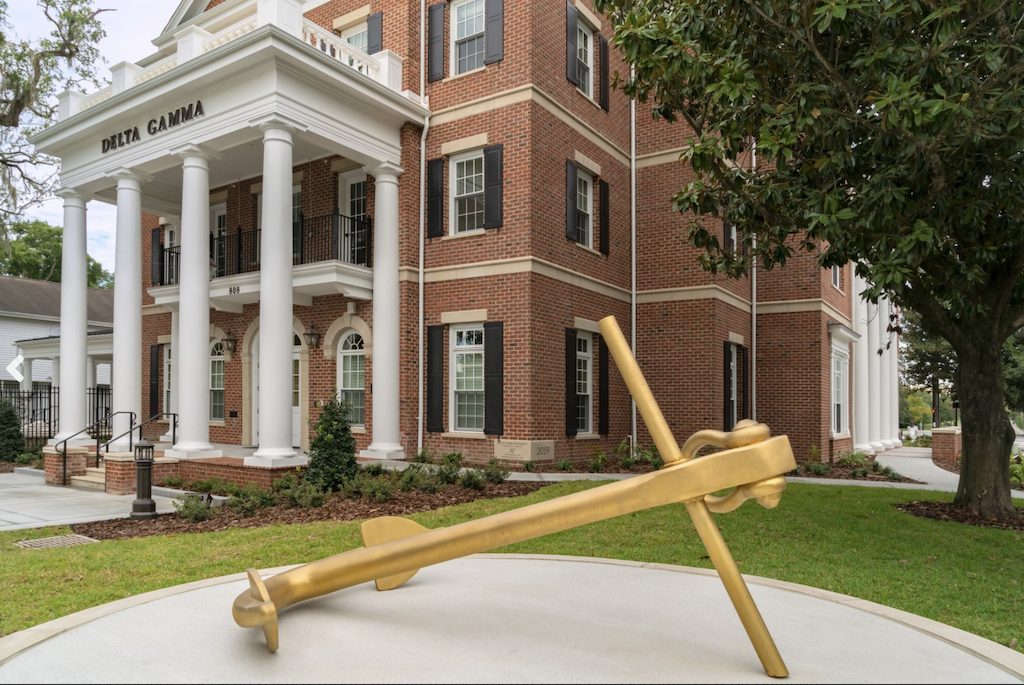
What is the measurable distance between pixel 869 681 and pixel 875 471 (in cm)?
1492

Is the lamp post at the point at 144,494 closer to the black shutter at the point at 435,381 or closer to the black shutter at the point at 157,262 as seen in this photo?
the black shutter at the point at 435,381

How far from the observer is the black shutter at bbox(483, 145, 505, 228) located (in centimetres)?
1472

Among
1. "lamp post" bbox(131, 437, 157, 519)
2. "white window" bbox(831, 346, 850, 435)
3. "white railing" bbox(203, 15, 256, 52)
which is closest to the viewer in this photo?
"lamp post" bbox(131, 437, 157, 519)

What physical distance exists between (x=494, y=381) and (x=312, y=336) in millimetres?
A: 4953

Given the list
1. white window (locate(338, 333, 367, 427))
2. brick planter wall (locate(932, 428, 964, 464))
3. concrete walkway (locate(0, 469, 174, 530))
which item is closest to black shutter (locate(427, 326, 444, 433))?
white window (locate(338, 333, 367, 427))

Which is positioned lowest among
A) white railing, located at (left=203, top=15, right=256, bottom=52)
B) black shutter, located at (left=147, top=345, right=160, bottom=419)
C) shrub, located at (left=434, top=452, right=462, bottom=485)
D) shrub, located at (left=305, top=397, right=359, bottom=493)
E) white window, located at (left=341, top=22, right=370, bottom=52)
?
shrub, located at (left=434, top=452, right=462, bottom=485)

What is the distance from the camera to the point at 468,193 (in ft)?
50.8

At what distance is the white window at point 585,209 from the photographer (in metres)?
16.5

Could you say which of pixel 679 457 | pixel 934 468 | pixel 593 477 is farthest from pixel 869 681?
pixel 934 468

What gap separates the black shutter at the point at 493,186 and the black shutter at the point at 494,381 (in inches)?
87.2

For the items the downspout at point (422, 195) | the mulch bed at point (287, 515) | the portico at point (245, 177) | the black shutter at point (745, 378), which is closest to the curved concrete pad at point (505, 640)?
the mulch bed at point (287, 515)

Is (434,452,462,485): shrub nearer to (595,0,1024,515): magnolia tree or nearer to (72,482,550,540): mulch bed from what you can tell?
(72,482,550,540): mulch bed

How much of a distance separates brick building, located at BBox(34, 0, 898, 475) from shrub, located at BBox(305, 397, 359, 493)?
50.3 inches

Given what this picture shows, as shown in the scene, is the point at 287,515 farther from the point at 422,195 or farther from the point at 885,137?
the point at 885,137
